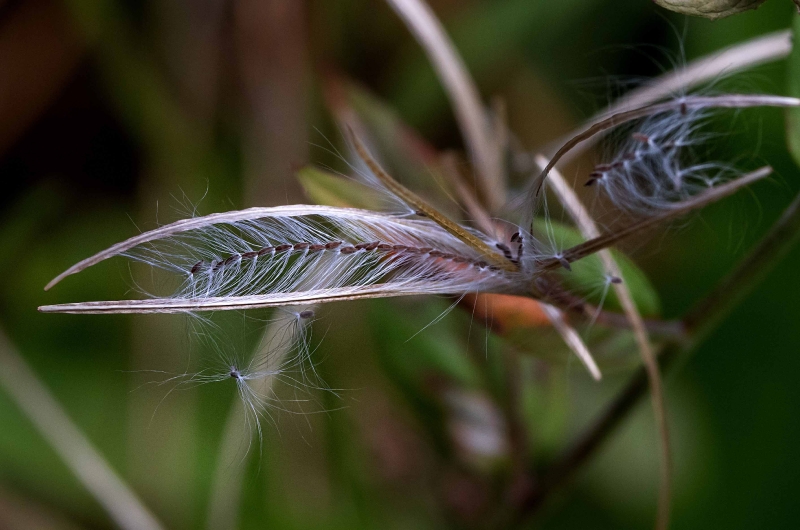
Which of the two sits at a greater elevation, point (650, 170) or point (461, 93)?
point (461, 93)

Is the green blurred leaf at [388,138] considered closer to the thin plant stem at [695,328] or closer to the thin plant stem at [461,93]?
the thin plant stem at [461,93]

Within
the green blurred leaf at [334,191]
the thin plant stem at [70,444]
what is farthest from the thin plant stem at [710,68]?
the thin plant stem at [70,444]

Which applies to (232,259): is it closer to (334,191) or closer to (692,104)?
(334,191)

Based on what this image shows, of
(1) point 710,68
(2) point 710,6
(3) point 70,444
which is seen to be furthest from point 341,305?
(2) point 710,6

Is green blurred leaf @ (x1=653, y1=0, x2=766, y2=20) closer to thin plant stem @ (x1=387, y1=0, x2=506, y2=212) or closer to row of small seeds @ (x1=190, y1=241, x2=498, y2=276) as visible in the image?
row of small seeds @ (x1=190, y1=241, x2=498, y2=276)

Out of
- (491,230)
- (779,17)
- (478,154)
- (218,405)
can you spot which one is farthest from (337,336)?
(779,17)
